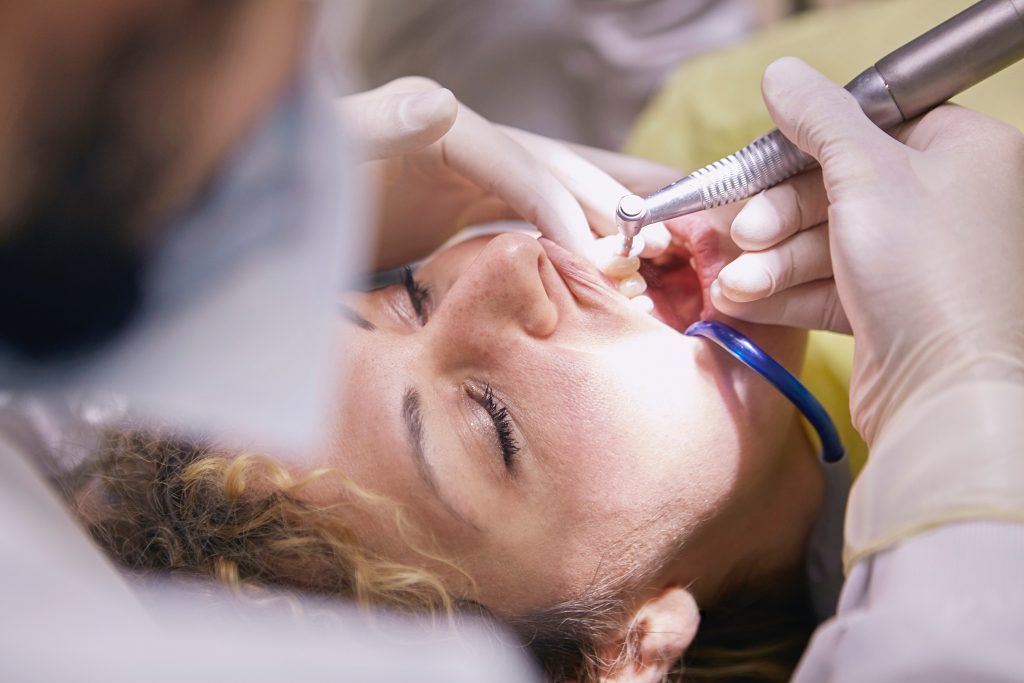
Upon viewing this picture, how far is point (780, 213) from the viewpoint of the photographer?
87cm

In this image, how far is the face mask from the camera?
3.07 ft

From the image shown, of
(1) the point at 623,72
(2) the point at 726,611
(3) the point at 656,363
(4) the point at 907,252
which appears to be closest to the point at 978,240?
(4) the point at 907,252

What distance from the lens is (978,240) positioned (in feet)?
2.54

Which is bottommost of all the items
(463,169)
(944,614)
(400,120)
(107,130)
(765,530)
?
(765,530)

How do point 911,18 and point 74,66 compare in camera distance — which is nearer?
point 74,66

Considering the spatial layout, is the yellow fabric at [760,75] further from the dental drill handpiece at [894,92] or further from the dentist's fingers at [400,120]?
the dentist's fingers at [400,120]

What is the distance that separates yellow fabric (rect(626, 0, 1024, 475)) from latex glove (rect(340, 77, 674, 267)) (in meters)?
0.25

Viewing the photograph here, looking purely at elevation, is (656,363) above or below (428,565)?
above

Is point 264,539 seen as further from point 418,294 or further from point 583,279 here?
point 583,279

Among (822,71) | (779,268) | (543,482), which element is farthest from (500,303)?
(822,71)

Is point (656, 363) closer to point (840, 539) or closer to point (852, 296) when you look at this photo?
point (852, 296)

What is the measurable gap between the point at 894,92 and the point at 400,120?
1.84 ft

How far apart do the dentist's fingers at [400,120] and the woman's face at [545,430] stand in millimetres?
186

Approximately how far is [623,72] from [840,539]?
1013mm
